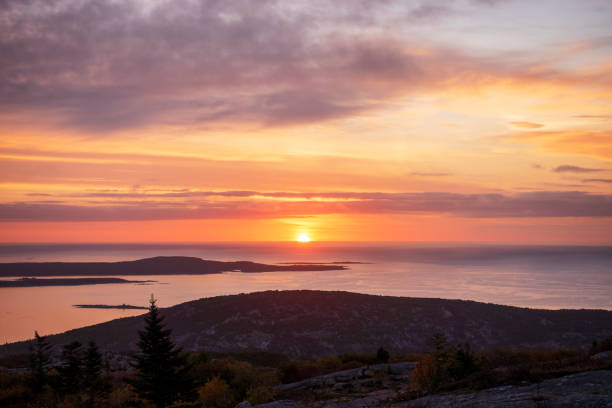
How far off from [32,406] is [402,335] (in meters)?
64.3

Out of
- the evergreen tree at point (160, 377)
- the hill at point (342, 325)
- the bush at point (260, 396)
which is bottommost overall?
the hill at point (342, 325)

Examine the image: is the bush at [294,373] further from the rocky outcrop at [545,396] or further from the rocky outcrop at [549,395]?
the rocky outcrop at [549,395]

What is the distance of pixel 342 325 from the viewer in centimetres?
8350

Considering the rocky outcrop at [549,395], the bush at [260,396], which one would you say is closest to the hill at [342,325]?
the bush at [260,396]

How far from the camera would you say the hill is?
7500cm

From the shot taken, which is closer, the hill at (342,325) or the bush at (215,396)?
the bush at (215,396)

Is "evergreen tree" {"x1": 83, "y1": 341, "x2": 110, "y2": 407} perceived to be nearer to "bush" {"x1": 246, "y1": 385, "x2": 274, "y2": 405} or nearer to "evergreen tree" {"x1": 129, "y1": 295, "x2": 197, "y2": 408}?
"evergreen tree" {"x1": 129, "y1": 295, "x2": 197, "y2": 408}

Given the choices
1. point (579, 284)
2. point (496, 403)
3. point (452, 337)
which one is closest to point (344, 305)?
point (452, 337)

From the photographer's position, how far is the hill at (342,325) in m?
75.0

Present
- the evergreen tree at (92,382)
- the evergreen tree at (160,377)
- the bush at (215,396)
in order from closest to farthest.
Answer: the evergreen tree at (160,377), the bush at (215,396), the evergreen tree at (92,382)

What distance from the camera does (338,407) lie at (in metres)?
18.3

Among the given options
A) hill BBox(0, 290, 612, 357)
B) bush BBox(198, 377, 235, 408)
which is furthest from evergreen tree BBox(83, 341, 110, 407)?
hill BBox(0, 290, 612, 357)

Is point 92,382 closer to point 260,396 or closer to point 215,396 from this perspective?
point 215,396

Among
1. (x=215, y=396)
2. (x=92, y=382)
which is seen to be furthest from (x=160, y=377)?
(x=92, y=382)
